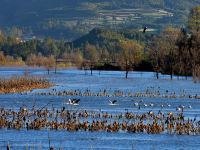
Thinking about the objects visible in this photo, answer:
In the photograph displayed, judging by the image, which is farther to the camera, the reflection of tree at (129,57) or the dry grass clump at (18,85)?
the reflection of tree at (129,57)

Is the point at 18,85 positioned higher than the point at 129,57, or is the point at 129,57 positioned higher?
the point at 18,85

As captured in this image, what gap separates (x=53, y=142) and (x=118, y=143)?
107 inches

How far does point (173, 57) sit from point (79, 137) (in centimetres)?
8158

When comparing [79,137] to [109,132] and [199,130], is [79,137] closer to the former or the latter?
[109,132]

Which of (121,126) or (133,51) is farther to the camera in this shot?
(133,51)

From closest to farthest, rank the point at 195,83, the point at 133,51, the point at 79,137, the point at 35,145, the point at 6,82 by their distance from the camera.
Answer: the point at 35,145 → the point at 79,137 → the point at 6,82 → the point at 195,83 → the point at 133,51

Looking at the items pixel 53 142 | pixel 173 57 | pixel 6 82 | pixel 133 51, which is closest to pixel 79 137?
pixel 53 142

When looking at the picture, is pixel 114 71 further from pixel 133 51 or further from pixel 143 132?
pixel 143 132

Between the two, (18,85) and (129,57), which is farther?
(129,57)

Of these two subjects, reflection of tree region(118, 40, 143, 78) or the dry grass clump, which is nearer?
the dry grass clump

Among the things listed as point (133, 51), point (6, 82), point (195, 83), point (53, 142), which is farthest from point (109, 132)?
point (133, 51)

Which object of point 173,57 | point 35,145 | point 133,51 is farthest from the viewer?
point 133,51

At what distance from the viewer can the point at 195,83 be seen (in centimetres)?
9375

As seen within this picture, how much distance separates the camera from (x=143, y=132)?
35281 millimetres
